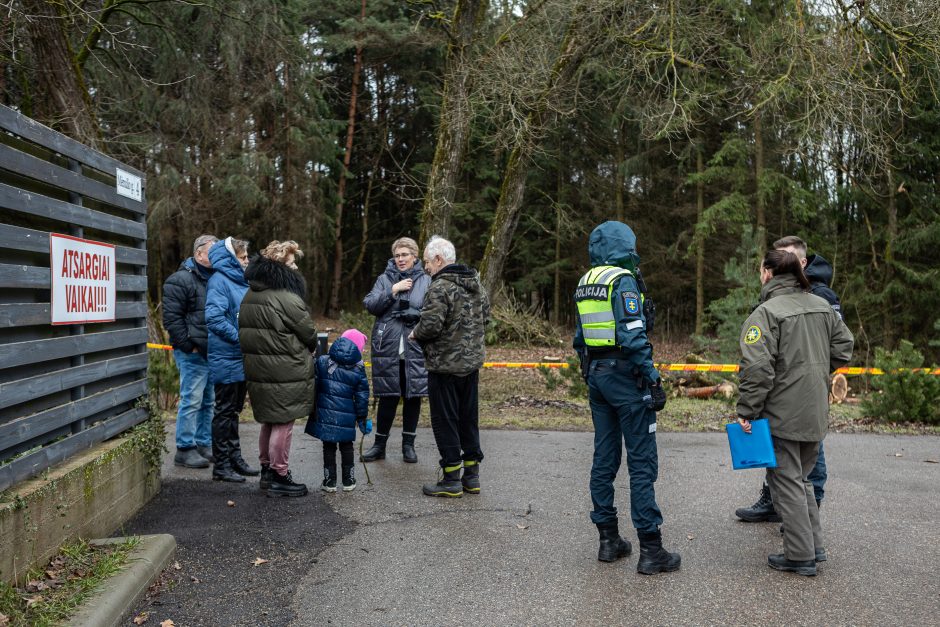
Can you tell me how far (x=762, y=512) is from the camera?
5.42 metres

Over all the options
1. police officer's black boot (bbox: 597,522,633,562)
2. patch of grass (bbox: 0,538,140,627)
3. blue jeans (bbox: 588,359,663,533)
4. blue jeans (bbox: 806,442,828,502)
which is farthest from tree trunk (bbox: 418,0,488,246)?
patch of grass (bbox: 0,538,140,627)

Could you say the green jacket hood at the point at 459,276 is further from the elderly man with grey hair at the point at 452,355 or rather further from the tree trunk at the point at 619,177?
the tree trunk at the point at 619,177

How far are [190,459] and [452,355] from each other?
2715 millimetres

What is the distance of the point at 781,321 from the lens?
14.5 ft

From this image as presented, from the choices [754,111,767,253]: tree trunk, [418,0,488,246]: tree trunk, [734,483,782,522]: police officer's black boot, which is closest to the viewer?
[734,483,782,522]: police officer's black boot

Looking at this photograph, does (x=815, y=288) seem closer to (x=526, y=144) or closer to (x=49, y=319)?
(x=49, y=319)

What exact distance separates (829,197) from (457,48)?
42.5 feet

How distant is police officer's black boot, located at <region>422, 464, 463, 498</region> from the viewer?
595 cm

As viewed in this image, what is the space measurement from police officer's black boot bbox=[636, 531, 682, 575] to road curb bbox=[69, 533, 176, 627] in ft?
8.95

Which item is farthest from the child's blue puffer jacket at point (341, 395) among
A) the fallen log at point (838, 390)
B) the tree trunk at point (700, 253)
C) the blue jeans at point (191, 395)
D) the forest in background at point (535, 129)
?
the tree trunk at point (700, 253)

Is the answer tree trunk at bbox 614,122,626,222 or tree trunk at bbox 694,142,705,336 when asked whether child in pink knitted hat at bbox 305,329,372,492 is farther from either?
tree trunk at bbox 614,122,626,222

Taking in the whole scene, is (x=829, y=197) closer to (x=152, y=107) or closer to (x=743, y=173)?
(x=743, y=173)

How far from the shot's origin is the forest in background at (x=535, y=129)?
10.6m

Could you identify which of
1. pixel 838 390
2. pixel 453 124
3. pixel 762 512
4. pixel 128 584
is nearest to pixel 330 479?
pixel 128 584
